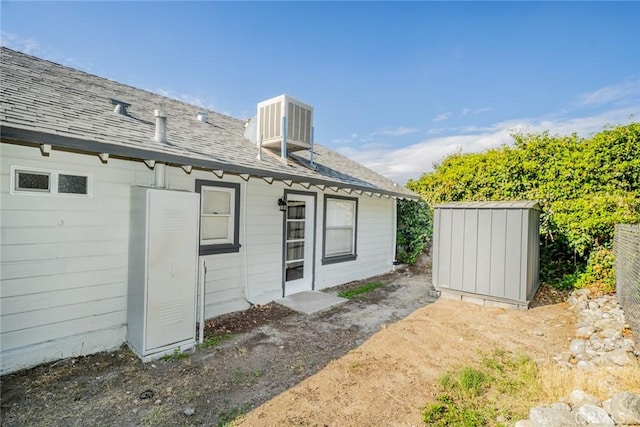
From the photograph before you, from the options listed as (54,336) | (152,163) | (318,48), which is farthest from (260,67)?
(54,336)

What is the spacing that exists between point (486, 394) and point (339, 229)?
5129 mm

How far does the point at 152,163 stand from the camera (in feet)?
12.8

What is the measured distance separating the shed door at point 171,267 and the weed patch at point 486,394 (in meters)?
3.09

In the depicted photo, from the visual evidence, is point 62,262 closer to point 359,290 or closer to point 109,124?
point 109,124

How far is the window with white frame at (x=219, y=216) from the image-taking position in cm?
482

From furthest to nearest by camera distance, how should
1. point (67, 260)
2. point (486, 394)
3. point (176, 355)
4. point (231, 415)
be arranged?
point (176, 355) → point (67, 260) → point (486, 394) → point (231, 415)

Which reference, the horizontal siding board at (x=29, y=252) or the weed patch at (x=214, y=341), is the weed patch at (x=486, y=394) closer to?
the weed patch at (x=214, y=341)

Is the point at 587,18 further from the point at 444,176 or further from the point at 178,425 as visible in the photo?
the point at 178,425

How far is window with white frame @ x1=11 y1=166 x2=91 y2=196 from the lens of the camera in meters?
3.12

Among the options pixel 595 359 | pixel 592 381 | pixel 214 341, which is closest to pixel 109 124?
pixel 214 341

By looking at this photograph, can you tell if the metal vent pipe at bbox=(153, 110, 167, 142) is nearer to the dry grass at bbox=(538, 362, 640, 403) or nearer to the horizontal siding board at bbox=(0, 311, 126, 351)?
the horizontal siding board at bbox=(0, 311, 126, 351)

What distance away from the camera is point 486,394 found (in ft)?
9.46

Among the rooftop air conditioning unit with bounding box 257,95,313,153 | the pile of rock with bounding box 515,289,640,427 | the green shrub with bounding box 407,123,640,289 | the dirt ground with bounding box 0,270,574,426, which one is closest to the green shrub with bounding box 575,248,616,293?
the green shrub with bounding box 407,123,640,289

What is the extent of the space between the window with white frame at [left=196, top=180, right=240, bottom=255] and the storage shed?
4507mm
